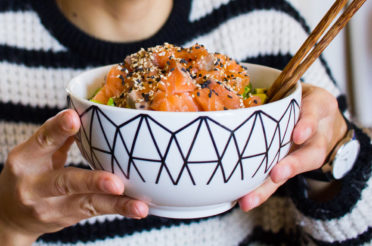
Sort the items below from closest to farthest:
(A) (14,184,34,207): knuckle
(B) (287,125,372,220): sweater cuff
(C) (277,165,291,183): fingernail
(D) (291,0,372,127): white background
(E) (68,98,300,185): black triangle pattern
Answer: (E) (68,98,300,185): black triangle pattern
(C) (277,165,291,183): fingernail
(A) (14,184,34,207): knuckle
(B) (287,125,372,220): sweater cuff
(D) (291,0,372,127): white background

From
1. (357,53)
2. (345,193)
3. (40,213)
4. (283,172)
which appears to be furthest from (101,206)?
(357,53)

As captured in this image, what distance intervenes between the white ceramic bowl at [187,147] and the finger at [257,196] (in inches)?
1.7

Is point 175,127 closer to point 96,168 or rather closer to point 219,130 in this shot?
point 219,130

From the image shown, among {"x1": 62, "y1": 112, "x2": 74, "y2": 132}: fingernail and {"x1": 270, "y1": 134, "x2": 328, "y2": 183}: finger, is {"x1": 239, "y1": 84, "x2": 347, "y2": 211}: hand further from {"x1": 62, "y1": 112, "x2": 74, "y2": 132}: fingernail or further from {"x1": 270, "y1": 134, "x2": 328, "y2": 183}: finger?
{"x1": 62, "y1": 112, "x2": 74, "y2": 132}: fingernail

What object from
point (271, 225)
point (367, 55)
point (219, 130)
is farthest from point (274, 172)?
point (367, 55)

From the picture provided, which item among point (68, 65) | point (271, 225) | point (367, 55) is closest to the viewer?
point (68, 65)

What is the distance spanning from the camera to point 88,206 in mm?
636

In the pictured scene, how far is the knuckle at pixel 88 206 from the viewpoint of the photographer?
625 mm

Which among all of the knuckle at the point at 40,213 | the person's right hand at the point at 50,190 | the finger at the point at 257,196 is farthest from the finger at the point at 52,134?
the finger at the point at 257,196

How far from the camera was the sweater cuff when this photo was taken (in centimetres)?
89

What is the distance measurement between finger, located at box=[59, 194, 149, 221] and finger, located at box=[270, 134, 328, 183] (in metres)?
0.20

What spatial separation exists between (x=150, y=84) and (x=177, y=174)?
0.47 feet

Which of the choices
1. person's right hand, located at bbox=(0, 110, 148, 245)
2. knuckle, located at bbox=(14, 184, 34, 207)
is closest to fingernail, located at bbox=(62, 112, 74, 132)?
person's right hand, located at bbox=(0, 110, 148, 245)

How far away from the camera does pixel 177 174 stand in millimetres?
470
